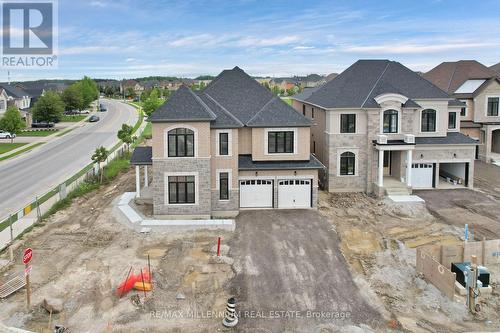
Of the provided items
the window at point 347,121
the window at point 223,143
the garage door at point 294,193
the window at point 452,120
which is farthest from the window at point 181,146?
the window at point 452,120

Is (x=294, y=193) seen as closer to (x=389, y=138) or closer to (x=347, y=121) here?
(x=347, y=121)

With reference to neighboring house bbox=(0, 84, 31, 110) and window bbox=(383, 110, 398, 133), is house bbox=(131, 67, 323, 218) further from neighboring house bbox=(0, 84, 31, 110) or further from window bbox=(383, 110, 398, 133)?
neighboring house bbox=(0, 84, 31, 110)

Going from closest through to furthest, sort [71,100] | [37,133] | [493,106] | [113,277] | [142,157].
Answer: [113,277] < [142,157] < [493,106] < [37,133] < [71,100]

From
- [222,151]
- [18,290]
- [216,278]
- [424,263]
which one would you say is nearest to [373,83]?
[222,151]

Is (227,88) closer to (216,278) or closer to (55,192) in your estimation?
(55,192)

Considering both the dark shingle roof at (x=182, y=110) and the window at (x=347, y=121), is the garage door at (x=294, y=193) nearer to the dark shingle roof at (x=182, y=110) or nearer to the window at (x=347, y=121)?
the dark shingle roof at (x=182, y=110)

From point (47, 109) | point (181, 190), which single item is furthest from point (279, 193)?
point (47, 109)

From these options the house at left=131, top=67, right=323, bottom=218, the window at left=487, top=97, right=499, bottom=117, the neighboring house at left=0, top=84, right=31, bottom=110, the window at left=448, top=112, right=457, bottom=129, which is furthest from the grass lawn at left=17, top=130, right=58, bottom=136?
the window at left=487, top=97, right=499, bottom=117
